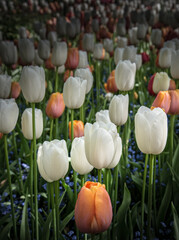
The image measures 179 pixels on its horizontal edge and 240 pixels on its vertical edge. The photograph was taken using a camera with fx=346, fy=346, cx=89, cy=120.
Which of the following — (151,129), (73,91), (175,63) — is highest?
(175,63)

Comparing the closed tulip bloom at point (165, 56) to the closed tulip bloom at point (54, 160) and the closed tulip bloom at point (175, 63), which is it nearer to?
the closed tulip bloom at point (175, 63)

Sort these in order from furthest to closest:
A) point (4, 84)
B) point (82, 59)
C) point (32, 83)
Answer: point (82, 59), point (4, 84), point (32, 83)

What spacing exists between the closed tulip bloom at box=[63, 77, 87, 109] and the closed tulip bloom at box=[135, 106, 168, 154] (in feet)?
1.69

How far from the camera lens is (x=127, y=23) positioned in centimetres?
520

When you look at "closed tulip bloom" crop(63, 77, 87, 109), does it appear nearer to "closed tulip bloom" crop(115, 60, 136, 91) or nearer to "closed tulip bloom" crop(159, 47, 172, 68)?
"closed tulip bloom" crop(115, 60, 136, 91)

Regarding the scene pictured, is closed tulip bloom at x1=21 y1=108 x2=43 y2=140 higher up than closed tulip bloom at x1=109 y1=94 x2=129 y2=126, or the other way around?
closed tulip bloom at x1=109 y1=94 x2=129 y2=126

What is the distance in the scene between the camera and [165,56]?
8.93 ft

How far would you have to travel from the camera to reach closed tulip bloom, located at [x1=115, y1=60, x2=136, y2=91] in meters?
1.93

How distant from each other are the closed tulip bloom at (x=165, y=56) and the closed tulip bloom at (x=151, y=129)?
158 cm

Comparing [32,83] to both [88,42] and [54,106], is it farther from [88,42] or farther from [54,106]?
[88,42]

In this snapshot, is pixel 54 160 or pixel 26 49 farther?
pixel 26 49

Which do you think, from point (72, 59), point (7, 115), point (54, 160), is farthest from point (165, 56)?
point (54, 160)

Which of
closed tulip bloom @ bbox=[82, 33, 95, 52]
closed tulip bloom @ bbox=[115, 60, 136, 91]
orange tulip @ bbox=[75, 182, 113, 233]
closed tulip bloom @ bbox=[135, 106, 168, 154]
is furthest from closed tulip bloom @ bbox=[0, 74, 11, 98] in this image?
closed tulip bloom @ bbox=[82, 33, 95, 52]

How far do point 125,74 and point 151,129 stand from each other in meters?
0.78
